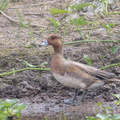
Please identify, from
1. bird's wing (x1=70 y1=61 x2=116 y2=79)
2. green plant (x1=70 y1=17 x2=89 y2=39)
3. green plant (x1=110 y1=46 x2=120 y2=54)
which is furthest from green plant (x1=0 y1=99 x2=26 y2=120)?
green plant (x1=110 y1=46 x2=120 y2=54)

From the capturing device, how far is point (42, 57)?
814cm

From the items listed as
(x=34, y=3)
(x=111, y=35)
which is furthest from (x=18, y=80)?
(x=34, y=3)

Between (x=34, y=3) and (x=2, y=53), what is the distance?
2442 millimetres

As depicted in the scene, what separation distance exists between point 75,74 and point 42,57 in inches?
49.3

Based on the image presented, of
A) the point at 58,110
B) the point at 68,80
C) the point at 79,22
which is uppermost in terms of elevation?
the point at 79,22

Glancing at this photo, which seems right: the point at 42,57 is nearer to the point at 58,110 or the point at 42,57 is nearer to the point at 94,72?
the point at 94,72

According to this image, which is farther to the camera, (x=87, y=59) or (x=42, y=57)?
(x=42, y=57)

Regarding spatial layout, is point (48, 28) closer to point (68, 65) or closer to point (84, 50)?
point (84, 50)

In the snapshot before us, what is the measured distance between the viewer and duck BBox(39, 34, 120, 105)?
7.00 metres

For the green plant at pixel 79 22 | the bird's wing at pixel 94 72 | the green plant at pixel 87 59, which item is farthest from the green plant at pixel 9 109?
the green plant at pixel 79 22

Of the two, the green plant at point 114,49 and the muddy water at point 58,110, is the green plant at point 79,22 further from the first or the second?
the muddy water at point 58,110

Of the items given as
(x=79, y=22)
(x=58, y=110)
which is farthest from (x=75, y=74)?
(x=79, y=22)

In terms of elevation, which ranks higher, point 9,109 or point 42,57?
point 42,57

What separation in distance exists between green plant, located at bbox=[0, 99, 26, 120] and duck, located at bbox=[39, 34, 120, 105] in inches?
46.8
